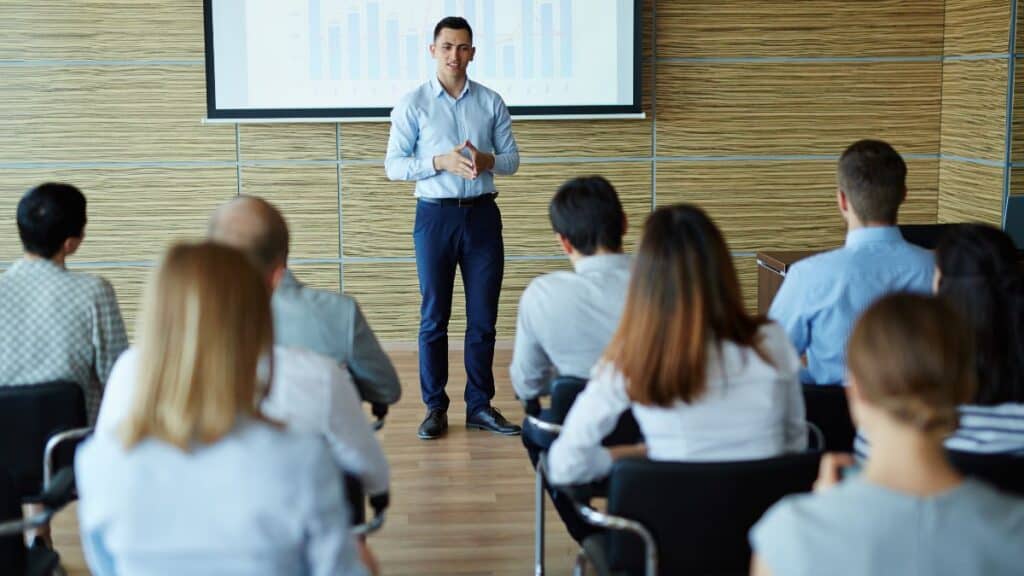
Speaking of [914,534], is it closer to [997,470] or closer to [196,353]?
[997,470]

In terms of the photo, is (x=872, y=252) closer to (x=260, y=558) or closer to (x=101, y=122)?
(x=260, y=558)

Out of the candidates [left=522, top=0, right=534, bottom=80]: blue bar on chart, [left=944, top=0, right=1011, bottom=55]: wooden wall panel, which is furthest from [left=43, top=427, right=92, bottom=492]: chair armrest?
[left=944, top=0, right=1011, bottom=55]: wooden wall panel

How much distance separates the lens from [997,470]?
2.16m

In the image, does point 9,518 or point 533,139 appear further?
point 533,139

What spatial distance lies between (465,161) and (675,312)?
2.78m

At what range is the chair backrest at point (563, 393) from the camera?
300 cm

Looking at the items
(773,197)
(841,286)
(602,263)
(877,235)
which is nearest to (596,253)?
(602,263)

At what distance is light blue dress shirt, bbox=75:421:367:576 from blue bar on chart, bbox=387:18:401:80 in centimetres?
508

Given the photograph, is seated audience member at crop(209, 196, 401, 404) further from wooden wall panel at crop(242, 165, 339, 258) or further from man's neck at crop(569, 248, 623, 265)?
wooden wall panel at crop(242, 165, 339, 258)

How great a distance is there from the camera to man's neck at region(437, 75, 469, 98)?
5258mm

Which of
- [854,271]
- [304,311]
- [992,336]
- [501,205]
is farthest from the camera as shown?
[501,205]

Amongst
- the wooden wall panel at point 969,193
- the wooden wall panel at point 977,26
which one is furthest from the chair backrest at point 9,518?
the wooden wall panel at point 977,26

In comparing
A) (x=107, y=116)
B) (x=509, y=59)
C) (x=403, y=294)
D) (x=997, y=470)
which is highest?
(x=509, y=59)

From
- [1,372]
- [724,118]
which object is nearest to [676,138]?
[724,118]
